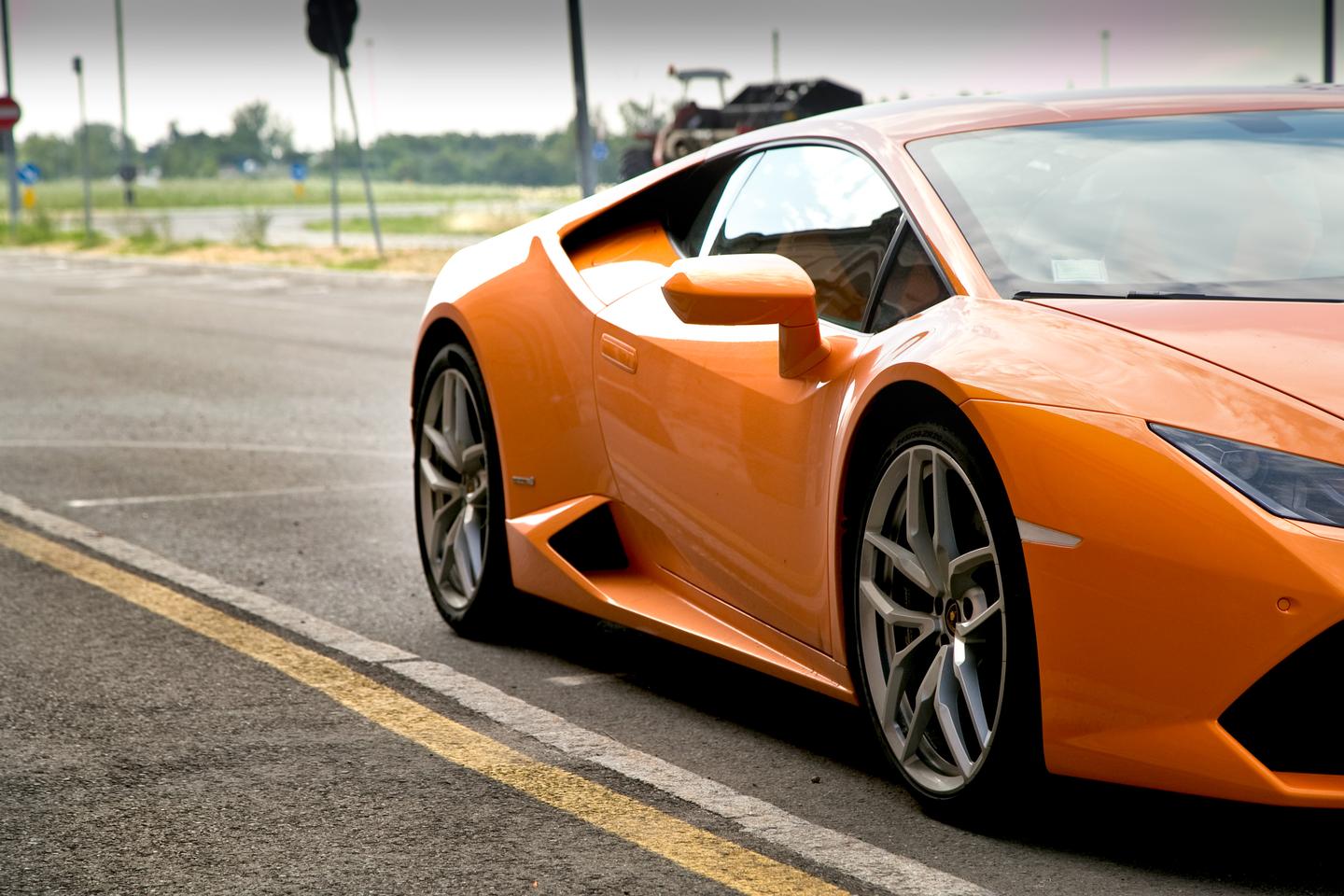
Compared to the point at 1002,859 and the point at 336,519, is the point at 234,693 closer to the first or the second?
the point at 1002,859

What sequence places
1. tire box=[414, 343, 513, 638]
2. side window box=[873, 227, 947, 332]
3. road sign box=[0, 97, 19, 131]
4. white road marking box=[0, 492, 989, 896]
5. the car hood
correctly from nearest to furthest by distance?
1. the car hood
2. white road marking box=[0, 492, 989, 896]
3. side window box=[873, 227, 947, 332]
4. tire box=[414, 343, 513, 638]
5. road sign box=[0, 97, 19, 131]

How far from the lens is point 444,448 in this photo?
5.36 meters

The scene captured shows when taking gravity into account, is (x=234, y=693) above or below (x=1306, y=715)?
below

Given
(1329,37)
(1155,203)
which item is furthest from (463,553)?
(1329,37)

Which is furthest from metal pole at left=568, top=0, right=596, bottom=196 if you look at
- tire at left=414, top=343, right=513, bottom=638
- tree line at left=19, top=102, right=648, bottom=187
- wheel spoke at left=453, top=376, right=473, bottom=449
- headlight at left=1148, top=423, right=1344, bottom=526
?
tree line at left=19, top=102, right=648, bottom=187

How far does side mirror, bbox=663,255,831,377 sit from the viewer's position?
3.73 m

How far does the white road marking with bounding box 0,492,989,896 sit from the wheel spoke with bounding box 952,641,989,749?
9.9 inches

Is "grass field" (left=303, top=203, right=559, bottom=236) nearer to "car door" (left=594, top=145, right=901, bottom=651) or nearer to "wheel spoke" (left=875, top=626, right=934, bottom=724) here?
"car door" (left=594, top=145, right=901, bottom=651)

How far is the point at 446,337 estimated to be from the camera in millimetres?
5398

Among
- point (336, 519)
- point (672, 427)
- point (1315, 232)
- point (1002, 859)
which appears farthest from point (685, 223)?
point (336, 519)

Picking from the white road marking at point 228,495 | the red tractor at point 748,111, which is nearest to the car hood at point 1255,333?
the white road marking at point 228,495

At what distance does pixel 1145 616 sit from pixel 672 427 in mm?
1502

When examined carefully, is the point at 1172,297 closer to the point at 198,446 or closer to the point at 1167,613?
the point at 1167,613

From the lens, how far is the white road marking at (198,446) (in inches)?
361
